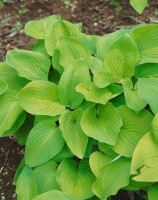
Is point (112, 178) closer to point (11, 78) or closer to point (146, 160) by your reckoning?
point (146, 160)

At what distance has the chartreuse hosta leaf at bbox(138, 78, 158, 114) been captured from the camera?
6.38ft

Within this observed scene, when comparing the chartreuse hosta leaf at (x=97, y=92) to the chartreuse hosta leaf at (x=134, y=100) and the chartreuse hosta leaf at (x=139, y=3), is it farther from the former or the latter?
the chartreuse hosta leaf at (x=139, y=3)

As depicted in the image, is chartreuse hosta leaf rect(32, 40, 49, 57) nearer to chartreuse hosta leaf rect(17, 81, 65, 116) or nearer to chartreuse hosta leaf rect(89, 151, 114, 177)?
chartreuse hosta leaf rect(17, 81, 65, 116)

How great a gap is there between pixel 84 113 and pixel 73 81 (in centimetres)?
22

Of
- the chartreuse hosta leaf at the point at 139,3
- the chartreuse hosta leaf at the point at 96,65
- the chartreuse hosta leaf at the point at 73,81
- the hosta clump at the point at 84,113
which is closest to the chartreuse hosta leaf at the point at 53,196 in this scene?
the hosta clump at the point at 84,113

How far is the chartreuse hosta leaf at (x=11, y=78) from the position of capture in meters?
2.48

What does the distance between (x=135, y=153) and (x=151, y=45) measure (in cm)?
73

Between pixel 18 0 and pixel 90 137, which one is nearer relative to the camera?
pixel 90 137

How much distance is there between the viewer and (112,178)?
192 centimetres

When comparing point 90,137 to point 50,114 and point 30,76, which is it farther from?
point 30,76

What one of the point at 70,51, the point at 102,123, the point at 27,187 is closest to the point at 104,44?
the point at 70,51

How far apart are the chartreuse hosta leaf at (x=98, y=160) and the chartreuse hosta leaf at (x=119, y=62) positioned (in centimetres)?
36

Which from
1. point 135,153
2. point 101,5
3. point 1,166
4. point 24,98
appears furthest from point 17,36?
point 135,153

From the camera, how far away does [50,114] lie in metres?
2.17
